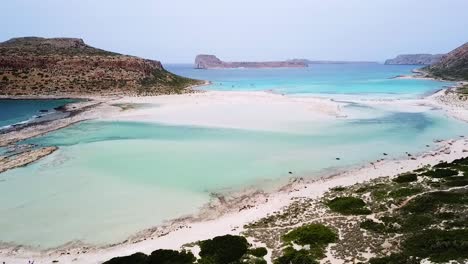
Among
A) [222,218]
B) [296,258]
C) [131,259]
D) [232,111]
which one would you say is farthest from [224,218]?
[232,111]

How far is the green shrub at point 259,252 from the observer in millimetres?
17661

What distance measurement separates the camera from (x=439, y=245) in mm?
16109

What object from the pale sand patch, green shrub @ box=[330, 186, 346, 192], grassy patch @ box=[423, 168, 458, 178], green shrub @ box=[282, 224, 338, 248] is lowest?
green shrub @ box=[330, 186, 346, 192]

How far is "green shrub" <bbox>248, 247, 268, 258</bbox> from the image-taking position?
17661mm

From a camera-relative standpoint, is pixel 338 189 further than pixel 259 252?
Yes

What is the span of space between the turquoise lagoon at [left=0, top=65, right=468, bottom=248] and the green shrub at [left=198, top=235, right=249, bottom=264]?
18.0 ft

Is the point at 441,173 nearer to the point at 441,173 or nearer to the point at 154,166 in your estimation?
the point at 441,173

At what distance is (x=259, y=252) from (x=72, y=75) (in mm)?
88497

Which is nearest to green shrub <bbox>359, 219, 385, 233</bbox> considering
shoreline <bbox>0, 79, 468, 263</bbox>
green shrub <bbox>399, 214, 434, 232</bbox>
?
green shrub <bbox>399, 214, 434, 232</bbox>

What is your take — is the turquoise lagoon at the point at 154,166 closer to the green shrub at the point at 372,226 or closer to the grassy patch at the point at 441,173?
the grassy patch at the point at 441,173

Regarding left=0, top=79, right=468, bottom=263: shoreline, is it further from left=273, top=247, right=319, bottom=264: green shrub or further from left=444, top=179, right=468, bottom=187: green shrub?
left=444, top=179, right=468, bottom=187: green shrub

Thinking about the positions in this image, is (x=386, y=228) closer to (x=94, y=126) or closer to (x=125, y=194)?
(x=125, y=194)

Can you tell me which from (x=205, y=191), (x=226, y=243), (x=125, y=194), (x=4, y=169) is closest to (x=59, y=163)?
(x=4, y=169)

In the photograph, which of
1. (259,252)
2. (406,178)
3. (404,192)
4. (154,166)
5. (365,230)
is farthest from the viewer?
(154,166)
